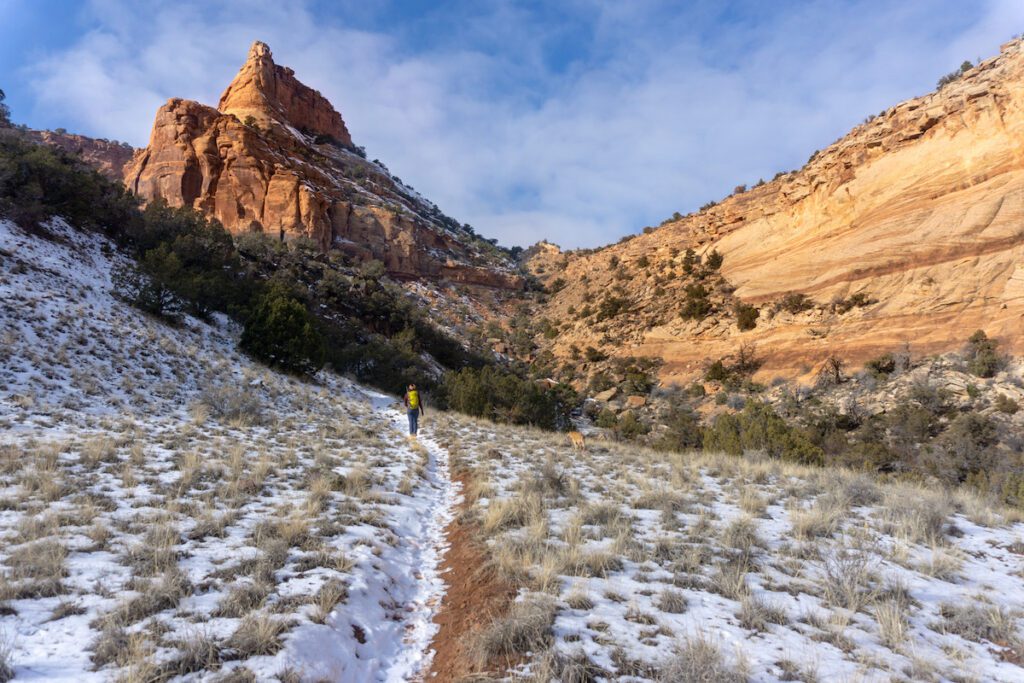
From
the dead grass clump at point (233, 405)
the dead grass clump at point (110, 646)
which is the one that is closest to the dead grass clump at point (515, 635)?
the dead grass clump at point (110, 646)

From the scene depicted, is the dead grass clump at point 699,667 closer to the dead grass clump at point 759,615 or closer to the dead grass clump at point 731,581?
the dead grass clump at point 759,615

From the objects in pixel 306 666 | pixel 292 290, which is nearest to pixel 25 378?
pixel 306 666

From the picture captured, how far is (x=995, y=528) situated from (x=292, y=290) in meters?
32.7

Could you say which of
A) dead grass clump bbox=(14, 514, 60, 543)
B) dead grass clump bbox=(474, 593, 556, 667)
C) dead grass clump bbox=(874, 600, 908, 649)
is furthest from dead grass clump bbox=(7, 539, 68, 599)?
dead grass clump bbox=(874, 600, 908, 649)

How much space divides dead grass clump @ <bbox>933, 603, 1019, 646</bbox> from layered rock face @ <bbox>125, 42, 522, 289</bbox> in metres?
46.6

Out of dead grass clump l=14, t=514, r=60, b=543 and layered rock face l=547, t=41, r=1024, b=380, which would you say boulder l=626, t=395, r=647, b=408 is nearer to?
layered rock face l=547, t=41, r=1024, b=380

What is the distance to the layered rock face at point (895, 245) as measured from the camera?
20.9 metres

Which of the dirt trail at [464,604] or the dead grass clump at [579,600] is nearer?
the dirt trail at [464,604]

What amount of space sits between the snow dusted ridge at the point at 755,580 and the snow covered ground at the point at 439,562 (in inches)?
0.9

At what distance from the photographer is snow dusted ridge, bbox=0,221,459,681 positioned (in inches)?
123

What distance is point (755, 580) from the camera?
4551 mm

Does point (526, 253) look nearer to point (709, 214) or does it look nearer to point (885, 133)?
point (709, 214)

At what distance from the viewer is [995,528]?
639cm

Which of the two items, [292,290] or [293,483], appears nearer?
[293,483]
